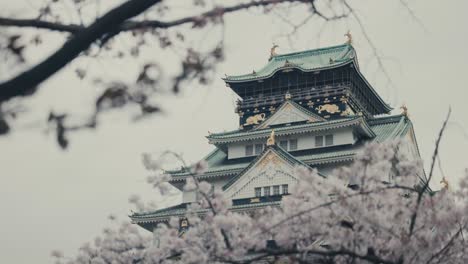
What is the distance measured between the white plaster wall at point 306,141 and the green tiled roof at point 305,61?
4324mm

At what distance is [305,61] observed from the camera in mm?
45500

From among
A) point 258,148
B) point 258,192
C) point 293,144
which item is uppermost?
point 293,144

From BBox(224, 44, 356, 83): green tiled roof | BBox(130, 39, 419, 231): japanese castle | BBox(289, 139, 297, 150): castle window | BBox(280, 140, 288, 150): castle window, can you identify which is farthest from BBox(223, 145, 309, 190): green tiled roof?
BBox(224, 44, 356, 83): green tiled roof

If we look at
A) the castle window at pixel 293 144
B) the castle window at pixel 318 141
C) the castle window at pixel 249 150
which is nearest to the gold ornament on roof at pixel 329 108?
the castle window at pixel 318 141

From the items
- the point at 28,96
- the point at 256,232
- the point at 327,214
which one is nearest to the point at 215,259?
the point at 256,232

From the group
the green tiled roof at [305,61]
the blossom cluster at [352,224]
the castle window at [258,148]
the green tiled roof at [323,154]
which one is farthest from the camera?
the green tiled roof at [305,61]

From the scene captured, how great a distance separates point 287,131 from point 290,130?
19 cm

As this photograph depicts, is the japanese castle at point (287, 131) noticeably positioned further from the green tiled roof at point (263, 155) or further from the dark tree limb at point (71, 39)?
the dark tree limb at point (71, 39)

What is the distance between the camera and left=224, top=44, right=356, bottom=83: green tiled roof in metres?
42.7

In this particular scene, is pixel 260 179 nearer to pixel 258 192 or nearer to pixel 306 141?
pixel 258 192

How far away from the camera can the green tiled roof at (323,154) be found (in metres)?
38.2

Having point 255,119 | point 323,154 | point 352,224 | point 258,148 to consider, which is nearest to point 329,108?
point 323,154

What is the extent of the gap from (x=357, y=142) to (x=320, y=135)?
210 centimetres

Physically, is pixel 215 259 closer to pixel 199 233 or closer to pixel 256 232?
pixel 256 232
